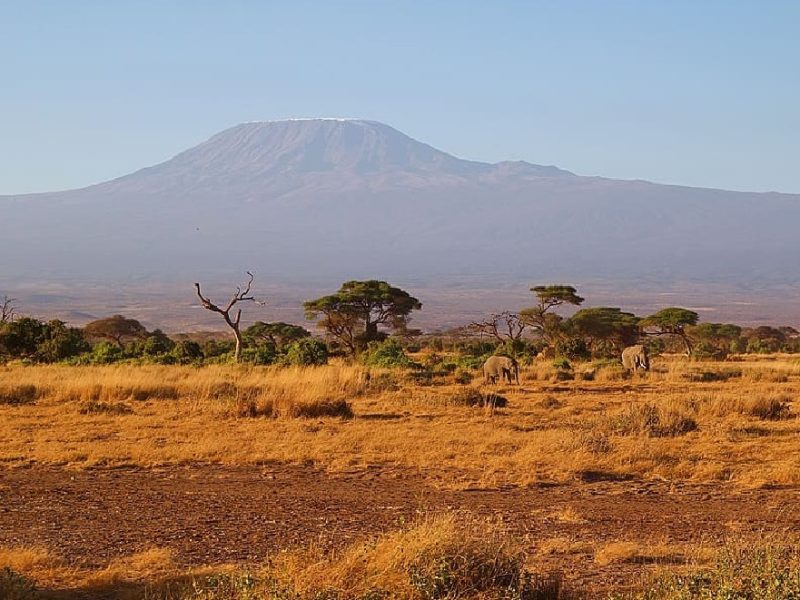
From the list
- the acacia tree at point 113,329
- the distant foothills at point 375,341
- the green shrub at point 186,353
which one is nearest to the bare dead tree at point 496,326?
the distant foothills at point 375,341

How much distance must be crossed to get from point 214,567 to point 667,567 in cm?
348

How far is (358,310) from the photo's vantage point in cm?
3944

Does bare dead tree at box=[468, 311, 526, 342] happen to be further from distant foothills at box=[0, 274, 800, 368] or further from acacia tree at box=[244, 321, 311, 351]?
acacia tree at box=[244, 321, 311, 351]

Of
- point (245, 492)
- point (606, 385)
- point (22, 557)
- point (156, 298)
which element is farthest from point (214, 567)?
point (156, 298)

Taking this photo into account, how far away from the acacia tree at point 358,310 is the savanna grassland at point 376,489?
17287 millimetres

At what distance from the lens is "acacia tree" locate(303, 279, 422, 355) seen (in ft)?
127

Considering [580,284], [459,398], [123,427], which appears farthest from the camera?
[580,284]

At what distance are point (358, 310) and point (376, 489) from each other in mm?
28206

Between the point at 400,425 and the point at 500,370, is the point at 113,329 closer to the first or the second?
the point at 500,370

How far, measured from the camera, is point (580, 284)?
7534 inches

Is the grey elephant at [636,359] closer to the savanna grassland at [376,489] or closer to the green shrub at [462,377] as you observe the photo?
the green shrub at [462,377]

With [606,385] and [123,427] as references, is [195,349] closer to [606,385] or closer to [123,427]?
[606,385]

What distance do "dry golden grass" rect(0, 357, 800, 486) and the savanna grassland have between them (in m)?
0.06

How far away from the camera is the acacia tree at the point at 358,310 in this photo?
Answer: 38.6 meters
